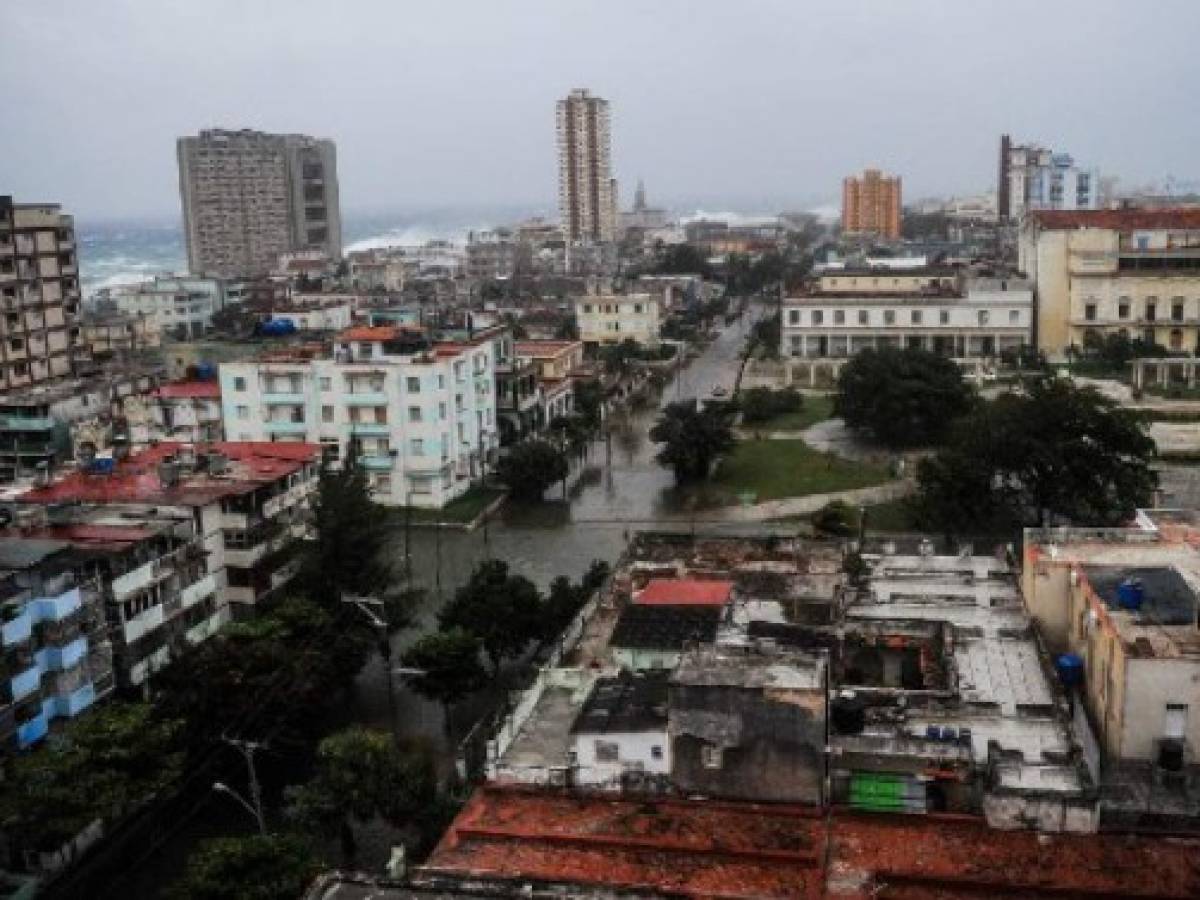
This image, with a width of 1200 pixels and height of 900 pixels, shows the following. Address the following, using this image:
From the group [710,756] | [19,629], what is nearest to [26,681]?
[19,629]

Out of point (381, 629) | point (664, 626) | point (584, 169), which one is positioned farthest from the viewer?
point (584, 169)

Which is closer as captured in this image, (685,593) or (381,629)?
(685,593)

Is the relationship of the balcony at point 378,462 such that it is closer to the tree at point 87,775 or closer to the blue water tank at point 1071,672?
the tree at point 87,775

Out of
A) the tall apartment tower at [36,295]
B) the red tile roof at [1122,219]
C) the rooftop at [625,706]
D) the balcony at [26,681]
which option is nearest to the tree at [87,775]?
the balcony at [26,681]

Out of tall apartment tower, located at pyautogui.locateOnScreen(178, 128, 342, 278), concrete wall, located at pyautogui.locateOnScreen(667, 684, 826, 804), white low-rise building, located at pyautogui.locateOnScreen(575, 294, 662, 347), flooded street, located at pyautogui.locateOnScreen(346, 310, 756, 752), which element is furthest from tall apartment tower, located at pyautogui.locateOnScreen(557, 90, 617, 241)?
concrete wall, located at pyautogui.locateOnScreen(667, 684, 826, 804)

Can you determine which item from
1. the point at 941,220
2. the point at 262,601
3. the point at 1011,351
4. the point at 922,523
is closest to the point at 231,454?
the point at 262,601

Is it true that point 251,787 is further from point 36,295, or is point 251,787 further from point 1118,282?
point 1118,282

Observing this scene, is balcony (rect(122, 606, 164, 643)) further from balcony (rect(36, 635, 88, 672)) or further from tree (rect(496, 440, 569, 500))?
tree (rect(496, 440, 569, 500))
